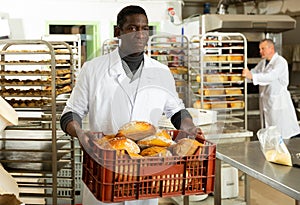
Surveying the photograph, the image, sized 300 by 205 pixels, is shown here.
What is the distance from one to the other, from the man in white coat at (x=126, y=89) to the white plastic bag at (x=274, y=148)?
42 cm

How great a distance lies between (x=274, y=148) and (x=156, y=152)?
0.83m

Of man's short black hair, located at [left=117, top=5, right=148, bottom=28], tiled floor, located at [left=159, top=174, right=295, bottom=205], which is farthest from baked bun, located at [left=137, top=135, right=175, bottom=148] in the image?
tiled floor, located at [left=159, top=174, right=295, bottom=205]

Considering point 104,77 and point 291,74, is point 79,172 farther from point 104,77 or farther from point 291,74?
point 291,74

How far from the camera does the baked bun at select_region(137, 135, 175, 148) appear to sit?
123 cm

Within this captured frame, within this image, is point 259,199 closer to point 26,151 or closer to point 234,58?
point 234,58

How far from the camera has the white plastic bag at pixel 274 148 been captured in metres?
1.76

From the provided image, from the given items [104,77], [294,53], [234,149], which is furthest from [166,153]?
[294,53]

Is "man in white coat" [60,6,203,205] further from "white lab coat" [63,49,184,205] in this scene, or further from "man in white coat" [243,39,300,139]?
"man in white coat" [243,39,300,139]

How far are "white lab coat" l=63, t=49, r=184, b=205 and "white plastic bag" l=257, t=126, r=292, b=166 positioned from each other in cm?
44

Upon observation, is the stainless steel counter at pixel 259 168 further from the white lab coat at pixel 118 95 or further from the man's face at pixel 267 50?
the man's face at pixel 267 50

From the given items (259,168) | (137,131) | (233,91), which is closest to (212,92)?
(233,91)

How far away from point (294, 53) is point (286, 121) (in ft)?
Result: 4.74

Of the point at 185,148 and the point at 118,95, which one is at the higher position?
the point at 118,95

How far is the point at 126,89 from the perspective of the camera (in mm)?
1487
